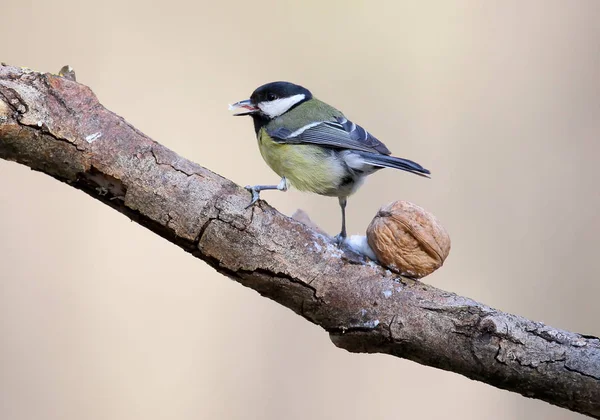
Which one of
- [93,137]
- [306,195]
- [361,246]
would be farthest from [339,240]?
[306,195]

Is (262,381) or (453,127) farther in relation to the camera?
(453,127)

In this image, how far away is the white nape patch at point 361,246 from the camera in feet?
4.18

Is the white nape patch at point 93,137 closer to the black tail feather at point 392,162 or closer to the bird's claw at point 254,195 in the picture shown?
the bird's claw at point 254,195

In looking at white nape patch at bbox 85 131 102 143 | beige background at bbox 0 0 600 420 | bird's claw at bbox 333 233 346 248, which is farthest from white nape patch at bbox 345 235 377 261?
beige background at bbox 0 0 600 420

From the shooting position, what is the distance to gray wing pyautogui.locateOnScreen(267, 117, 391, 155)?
5.30ft

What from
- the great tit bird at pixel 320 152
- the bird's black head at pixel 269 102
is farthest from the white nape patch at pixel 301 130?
the bird's black head at pixel 269 102

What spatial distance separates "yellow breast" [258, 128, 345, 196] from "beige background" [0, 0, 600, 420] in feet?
2.15

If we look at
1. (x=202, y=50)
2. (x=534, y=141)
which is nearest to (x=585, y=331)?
(x=534, y=141)

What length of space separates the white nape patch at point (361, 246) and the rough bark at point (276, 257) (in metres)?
0.10

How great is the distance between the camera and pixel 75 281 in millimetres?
2154

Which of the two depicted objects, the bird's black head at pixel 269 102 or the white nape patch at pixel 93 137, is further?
the bird's black head at pixel 269 102

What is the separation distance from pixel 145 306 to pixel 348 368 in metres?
0.72

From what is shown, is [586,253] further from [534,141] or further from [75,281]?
[75,281]

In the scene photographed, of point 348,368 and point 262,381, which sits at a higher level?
point 348,368
